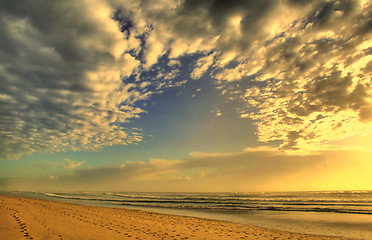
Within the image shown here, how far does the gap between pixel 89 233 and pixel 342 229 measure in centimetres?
2213

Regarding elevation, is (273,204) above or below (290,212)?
below

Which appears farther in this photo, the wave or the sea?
the wave

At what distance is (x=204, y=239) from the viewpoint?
13.6m

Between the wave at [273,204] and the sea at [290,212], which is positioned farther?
the wave at [273,204]

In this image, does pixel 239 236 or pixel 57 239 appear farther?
pixel 239 236

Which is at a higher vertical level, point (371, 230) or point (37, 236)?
point (37, 236)

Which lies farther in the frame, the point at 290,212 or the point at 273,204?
the point at 273,204

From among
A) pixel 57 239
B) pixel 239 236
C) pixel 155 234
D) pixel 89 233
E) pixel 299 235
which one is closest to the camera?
pixel 57 239

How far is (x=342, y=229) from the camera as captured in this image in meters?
18.9

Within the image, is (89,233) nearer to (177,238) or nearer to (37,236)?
(37,236)

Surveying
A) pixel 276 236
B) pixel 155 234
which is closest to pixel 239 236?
pixel 276 236

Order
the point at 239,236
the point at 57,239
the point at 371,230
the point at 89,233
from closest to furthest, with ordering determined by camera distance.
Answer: the point at 57,239 < the point at 89,233 < the point at 239,236 < the point at 371,230

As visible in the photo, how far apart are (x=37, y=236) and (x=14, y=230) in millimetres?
2053

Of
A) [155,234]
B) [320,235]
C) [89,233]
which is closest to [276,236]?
[320,235]
